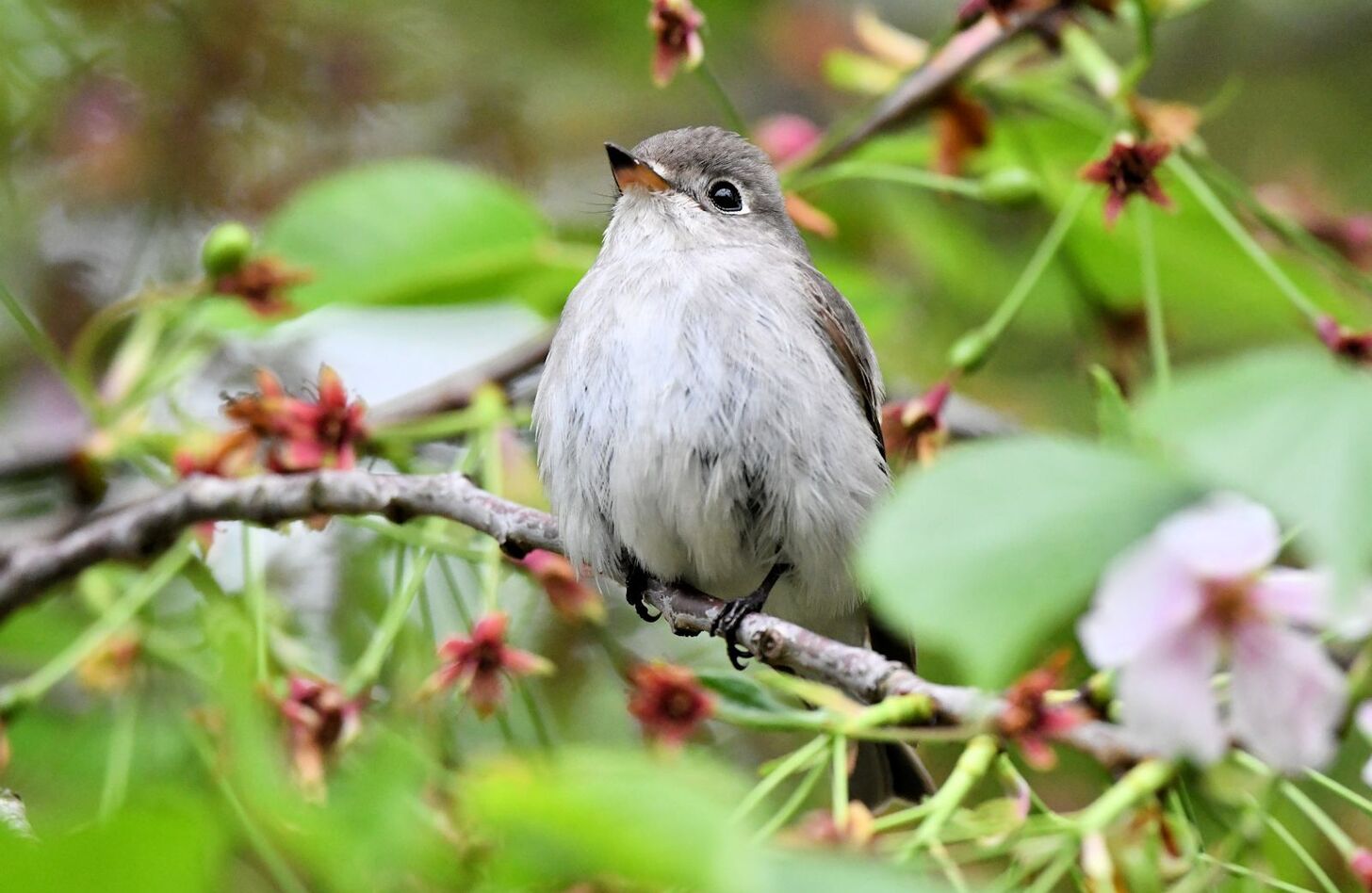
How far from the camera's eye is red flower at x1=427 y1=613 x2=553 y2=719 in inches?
110

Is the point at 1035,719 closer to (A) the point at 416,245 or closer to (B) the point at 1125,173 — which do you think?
(B) the point at 1125,173

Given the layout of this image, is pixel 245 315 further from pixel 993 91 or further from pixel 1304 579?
pixel 1304 579

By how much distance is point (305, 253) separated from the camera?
4094 mm

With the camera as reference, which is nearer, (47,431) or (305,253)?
(305,253)

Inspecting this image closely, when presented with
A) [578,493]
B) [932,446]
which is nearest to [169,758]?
[578,493]

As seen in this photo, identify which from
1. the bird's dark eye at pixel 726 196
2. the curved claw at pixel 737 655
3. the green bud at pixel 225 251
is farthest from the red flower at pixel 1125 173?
the green bud at pixel 225 251

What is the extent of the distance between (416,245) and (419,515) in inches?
56.1

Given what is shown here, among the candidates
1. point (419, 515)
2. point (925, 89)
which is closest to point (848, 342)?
point (925, 89)

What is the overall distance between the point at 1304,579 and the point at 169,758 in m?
2.47

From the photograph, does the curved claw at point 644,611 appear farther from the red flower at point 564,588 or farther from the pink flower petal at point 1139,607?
the pink flower petal at point 1139,607

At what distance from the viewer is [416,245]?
4.11m

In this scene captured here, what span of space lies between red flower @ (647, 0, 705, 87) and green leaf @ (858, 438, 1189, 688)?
7.66 ft

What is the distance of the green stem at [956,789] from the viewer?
1.78 metres

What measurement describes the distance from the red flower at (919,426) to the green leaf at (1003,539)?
1943 millimetres
